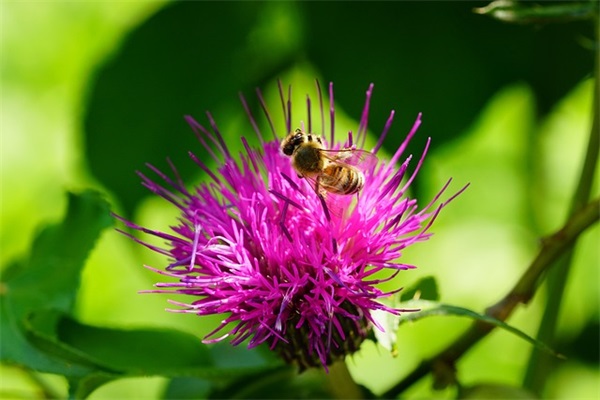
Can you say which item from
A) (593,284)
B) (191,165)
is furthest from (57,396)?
(593,284)

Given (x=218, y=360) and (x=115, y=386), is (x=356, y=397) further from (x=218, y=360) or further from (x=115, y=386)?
(x=115, y=386)

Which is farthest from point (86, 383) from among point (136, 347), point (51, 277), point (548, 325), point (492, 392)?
point (548, 325)

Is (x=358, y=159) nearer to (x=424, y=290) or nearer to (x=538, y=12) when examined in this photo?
(x=424, y=290)

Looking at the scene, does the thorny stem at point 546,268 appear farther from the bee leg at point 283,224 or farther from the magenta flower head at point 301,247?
the bee leg at point 283,224

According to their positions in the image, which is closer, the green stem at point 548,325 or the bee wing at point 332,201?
the bee wing at point 332,201

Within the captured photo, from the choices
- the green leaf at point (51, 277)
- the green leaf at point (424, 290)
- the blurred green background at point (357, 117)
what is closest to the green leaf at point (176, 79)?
the blurred green background at point (357, 117)

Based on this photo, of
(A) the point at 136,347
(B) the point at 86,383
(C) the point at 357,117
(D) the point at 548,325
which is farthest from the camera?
(C) the point at 357,117

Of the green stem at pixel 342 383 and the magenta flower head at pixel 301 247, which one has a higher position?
the magenta flower head at pixel 301 247
